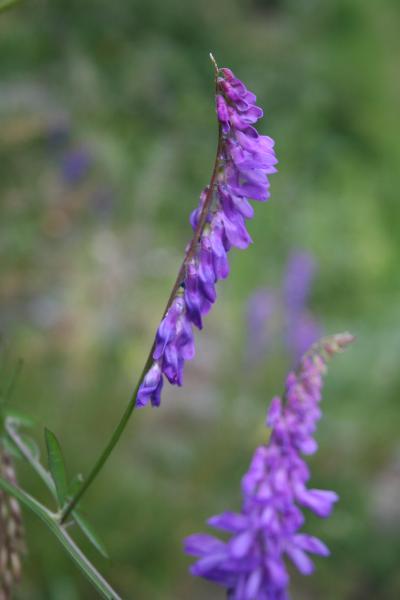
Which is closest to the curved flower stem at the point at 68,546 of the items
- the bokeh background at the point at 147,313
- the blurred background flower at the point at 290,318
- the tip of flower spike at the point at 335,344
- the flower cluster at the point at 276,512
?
the flower cluster at the point at 276,512

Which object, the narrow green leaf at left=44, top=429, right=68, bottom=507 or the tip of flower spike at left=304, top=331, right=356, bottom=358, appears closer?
the narrow green leaf at left=44, top=429, right=68, bottom=507

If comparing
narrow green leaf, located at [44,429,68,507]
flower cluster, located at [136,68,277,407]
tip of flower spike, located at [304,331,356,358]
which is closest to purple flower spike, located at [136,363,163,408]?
flower cluster, located at [136,68,277,407]

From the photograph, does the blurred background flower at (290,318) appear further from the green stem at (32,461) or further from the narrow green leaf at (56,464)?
the narrow green leaf at (56,464)

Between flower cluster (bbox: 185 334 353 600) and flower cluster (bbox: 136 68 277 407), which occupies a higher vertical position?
flower cluster (bbox: 136 68 277 407)

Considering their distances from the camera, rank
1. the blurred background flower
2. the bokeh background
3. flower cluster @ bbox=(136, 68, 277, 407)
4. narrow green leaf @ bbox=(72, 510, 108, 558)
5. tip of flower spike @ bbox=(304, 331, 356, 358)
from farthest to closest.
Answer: the blurred background flower
the bokeh background
tip of flower spike @ bbox=(304, 331, 356, 358)
narrow green leaf @ bbox=(72, 510, 108, 558)
flower cluster @ bbox=(136, 68, 277, 407)

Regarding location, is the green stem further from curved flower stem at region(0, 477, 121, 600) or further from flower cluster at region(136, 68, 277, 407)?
flower cluster at region(136, 68, 277, 407)

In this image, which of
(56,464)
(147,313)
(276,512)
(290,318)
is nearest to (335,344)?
(276,512)

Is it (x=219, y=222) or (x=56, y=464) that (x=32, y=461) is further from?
(x=219, y=222)

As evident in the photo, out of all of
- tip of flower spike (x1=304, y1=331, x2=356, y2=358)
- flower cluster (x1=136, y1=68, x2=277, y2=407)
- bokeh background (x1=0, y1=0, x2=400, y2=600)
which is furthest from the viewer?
bokeh background (x1=0, y1=0, x2=400, y2=600)
